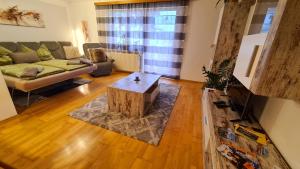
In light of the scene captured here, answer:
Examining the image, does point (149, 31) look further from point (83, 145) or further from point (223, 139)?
point (223, 139)

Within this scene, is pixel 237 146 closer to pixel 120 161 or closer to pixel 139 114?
A: pixel 120 161

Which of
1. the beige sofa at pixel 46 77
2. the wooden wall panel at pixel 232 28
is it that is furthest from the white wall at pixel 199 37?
the beige sofa at pixel 46 77

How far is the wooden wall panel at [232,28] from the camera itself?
78.6 inches

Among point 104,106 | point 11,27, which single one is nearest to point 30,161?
point 104,106

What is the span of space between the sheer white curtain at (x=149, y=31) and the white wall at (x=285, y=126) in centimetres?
285

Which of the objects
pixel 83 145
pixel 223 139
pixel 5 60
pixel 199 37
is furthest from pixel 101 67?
pixel 223 139

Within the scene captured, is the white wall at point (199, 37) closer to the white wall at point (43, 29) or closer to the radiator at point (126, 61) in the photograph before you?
the white wall at point (43, 29)

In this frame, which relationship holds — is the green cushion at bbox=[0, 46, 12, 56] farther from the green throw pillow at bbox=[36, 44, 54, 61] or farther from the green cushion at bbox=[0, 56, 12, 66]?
the green throw pillow at bbox=[36, 44, 54, 61]

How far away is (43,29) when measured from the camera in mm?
4000

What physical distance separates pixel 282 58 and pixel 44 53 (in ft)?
15.0

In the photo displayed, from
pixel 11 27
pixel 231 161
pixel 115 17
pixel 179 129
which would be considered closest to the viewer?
pixel 231 161

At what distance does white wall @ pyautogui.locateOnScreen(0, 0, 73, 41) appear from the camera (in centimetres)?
328

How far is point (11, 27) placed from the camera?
10.9ft

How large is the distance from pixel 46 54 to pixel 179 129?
12.7 feet
